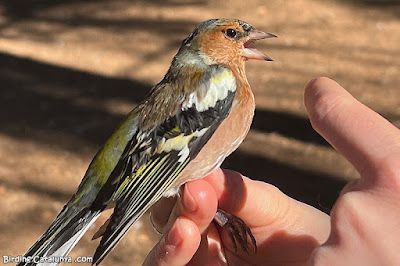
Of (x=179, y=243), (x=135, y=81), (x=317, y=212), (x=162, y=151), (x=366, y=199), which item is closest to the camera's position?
(x=366, y=199)

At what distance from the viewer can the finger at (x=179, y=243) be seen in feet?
8.66

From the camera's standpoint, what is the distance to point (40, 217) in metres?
5.26

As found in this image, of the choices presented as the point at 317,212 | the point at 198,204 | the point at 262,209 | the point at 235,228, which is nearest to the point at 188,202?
the point at 198,204

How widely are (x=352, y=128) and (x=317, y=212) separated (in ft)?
4.20

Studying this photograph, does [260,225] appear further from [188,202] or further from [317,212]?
[188,202]

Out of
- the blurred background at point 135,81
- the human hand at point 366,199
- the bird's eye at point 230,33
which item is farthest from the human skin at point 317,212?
the blurred background at point 135,81

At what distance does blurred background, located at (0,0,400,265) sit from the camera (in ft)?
18.1

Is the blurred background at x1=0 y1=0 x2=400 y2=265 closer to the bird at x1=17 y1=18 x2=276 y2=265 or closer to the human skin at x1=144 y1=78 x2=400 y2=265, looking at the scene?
the human skin at x1=144 y1=78 x2=400 y2=265

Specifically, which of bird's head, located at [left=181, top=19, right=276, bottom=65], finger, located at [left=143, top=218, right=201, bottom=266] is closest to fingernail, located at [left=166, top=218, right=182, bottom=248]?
finger, located at [left=143, top=218, right=201, bottom=266]

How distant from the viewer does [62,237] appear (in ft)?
8.98

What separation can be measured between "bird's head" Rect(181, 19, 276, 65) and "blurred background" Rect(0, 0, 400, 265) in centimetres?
167

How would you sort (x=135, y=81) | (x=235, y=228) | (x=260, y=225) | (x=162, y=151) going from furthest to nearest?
(x=135, y=81) → (x=260, y=225) → (x=235, y=228) → (x=162, y=151)

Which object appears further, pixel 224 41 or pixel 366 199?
pixel 224 41

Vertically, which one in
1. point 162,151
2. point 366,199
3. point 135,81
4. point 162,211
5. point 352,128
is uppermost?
point 352,128
